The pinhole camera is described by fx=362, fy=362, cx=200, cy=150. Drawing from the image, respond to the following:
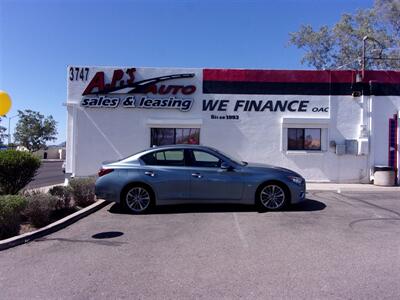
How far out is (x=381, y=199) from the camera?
10570mm

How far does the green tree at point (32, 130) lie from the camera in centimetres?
6056

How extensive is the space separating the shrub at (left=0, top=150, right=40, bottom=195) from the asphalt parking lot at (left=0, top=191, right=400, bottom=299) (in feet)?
7.34

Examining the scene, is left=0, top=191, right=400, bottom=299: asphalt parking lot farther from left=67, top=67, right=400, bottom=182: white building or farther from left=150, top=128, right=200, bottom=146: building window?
left=150, top=128, right=200, bottom=146: building window

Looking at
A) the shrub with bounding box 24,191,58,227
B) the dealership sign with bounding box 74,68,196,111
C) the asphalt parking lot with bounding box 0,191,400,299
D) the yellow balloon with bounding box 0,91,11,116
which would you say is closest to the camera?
the asphalt parking lot with bounding box 0,191,400,299

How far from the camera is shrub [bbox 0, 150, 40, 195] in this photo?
340 inches

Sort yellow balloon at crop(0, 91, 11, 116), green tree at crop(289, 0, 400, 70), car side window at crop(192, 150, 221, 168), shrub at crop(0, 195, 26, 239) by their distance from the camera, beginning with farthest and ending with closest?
green tree at crop(289, 0, 400, 70)
car side window at crop(192, 150, 221, 168)
yellow balloon at crop(0, 91, 11, 116)
shrub at crop(0, 195, 26, 239)

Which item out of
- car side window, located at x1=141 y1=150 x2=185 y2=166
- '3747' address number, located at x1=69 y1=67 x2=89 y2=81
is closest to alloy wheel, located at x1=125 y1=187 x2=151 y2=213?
car side window, located at x1=141 y1=150 x2=185 y2=166

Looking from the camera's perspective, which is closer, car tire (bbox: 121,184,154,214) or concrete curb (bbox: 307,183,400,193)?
car tire (bbox: 121,184,154,214)

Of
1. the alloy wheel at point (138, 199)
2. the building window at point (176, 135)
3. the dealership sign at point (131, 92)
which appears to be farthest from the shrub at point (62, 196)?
the dealership sign at point (131, 92)

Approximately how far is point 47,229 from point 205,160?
3.76 m

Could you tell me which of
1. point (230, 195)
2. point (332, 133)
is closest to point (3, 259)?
point (230, 195)

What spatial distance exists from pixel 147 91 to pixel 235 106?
3.57 meters

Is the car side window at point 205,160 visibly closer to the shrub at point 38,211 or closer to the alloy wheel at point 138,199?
the alloy wheel at point 138,199

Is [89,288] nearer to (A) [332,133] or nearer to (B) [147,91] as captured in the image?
(B) [147,91]
